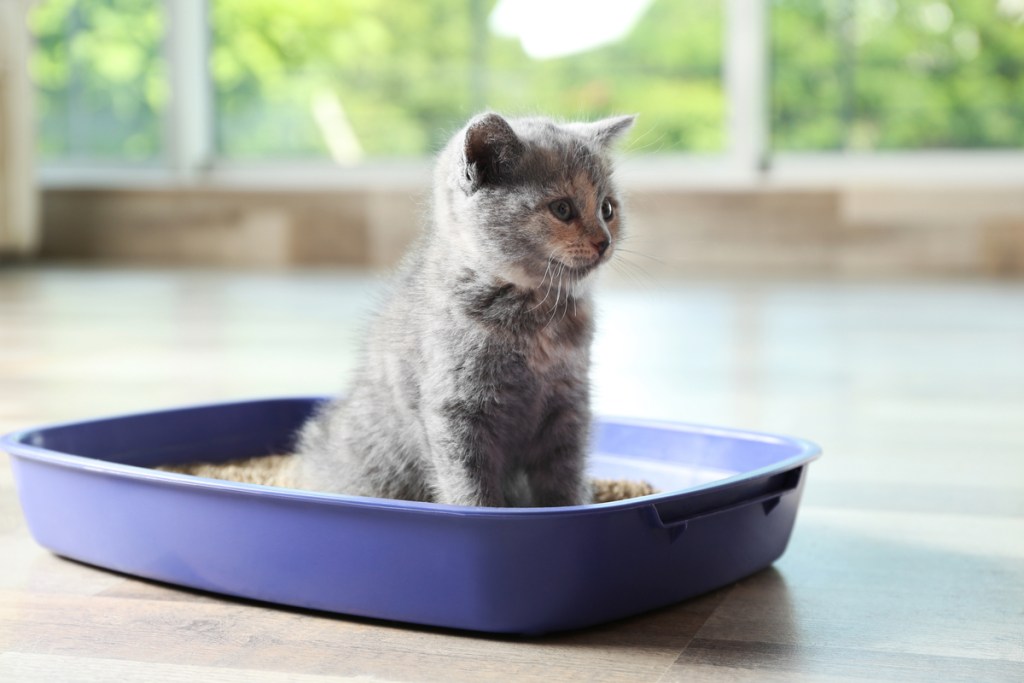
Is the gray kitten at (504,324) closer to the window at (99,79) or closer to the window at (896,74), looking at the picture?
the window at (896,74)

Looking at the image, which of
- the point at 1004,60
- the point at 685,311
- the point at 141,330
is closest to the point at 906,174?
the point at 1004,60

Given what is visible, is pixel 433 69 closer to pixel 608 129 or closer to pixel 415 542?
pixel 608 129

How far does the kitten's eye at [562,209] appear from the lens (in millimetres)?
1136

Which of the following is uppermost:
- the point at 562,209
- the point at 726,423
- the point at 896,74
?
the point at 896,74

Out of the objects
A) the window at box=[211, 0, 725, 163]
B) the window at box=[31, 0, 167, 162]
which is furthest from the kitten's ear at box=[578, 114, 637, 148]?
the window at box=[31, 0, 167, 162]

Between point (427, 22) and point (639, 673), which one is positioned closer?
point (639, 673)

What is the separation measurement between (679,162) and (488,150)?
3.86 meters

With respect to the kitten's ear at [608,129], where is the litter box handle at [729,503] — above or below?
below

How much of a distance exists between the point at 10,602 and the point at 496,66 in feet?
13.7

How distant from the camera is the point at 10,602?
3.80 feet

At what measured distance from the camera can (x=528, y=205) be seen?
3.69ft

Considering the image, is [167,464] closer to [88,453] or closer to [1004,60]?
[88,453]

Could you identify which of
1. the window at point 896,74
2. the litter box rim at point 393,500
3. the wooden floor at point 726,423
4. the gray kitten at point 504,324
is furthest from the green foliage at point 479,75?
the gray kitten at point 504,324

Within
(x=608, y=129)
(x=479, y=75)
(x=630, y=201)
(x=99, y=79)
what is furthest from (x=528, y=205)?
(x=99, y=79)
